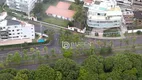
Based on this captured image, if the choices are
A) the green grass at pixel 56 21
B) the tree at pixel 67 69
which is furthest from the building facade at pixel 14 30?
the tree at pixel 67 69

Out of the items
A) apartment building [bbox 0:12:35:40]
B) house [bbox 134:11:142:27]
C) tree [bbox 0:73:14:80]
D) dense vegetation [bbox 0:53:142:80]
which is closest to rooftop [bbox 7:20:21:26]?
apartment building [bbox 0:12:35:40]

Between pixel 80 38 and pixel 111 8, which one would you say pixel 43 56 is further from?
pixel 111 8

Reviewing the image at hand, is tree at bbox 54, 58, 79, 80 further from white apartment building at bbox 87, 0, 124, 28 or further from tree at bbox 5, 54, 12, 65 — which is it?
white apartment building at bbox 87, 0, 124, 28

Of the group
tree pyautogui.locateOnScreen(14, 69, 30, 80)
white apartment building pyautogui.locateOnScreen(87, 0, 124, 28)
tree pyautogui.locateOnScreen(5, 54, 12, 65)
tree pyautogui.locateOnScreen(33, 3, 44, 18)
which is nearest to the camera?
tree pyautogui.locateOnScreen(14, 69, 30, 80)

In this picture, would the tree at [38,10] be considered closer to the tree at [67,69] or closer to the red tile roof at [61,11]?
the red tile roof at [61,11]

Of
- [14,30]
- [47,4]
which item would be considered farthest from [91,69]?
[47,4]

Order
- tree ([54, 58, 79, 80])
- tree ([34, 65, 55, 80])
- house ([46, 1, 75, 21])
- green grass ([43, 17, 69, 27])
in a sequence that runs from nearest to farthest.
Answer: tree ([34, 65, 55, 80]) < tree ([54, 58, 79, 80]) < green grass ([43, 17, 69, 27]) < house ([46, 1, 75, 21])

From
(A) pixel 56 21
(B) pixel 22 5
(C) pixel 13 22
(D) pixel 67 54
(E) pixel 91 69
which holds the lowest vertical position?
(E) pixel 91 69

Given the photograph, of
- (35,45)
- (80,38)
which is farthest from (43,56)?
(80,38)

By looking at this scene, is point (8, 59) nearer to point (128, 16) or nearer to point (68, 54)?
point (68, 54)
